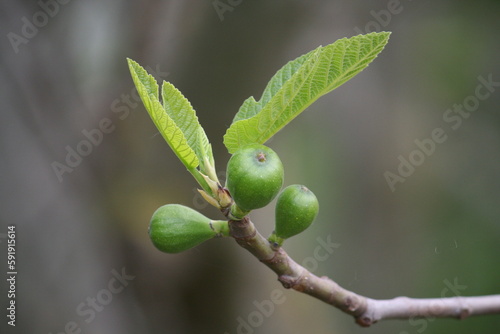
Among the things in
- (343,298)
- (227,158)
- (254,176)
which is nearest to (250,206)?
(254,176)

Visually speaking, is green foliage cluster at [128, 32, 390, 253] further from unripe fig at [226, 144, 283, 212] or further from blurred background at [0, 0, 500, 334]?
blurred background at [0, 0, 500, 334]

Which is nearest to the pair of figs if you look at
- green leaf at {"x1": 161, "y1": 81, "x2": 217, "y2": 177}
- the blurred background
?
green leaf at {"x1": 161, "y1": 81, "x2": 217, "y2": 177}

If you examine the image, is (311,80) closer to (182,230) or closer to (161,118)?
(161,118)

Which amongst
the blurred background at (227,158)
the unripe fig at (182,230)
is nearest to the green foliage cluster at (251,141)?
the unripe fig at (182,230)

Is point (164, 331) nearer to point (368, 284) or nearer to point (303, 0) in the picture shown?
point (368, 284)

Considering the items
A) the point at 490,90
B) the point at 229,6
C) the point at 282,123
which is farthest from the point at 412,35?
the point at 282,123
